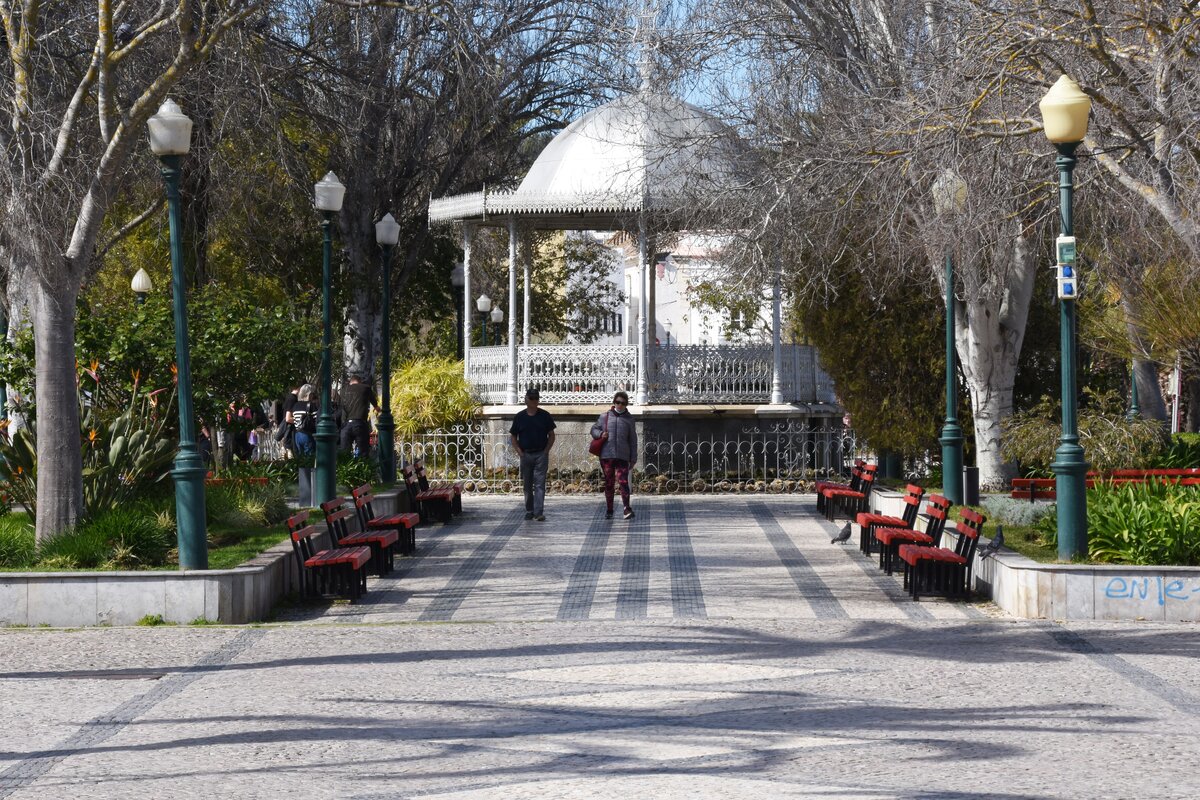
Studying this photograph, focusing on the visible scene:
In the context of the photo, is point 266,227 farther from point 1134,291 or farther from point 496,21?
point 1134,291

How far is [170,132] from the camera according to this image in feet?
37.6

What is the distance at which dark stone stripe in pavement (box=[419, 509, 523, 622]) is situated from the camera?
38.4ft

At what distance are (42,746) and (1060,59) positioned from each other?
1062cm

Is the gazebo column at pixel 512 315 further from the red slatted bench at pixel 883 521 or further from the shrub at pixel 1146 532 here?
the shrub at pixel 1146 532

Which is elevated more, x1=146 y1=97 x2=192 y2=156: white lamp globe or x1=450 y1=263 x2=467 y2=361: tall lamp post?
x1=450 y1=263 x2=467 y2=361: tall lamp post

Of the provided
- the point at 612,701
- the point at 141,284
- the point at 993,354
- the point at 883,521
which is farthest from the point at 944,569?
the point at 141,284

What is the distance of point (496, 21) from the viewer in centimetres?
2292

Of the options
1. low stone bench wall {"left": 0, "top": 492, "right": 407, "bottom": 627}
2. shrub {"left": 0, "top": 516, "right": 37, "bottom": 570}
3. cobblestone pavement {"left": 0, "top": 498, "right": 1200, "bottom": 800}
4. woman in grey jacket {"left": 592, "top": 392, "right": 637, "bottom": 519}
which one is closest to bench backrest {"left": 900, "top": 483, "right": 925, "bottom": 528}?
cobblestone pavement {"left": 0, "top": 498, "right": 1200, "bottom": 800}

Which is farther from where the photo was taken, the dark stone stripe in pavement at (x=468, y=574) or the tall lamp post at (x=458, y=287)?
the tall lamp post at (x=458, y=287)

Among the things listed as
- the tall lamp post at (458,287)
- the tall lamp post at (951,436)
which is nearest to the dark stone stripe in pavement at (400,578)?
the tall lamp post at (951,436)

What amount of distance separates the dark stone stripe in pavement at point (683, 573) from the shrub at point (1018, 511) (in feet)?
10.1

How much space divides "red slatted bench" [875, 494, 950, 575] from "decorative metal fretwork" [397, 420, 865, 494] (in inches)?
397

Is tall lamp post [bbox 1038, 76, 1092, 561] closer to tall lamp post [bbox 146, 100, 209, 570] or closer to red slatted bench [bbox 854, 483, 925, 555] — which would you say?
red slatted bench [bbox 854, 483, 925, 555]

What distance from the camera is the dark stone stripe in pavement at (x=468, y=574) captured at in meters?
11.7
